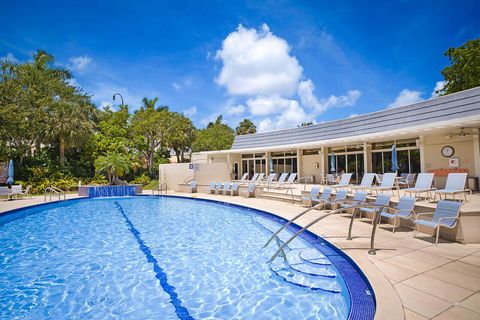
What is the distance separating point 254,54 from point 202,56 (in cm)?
544

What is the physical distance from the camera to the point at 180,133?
30.6 metres

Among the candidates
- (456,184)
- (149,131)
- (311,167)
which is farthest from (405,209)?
(149,131)

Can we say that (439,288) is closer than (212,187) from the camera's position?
Yes

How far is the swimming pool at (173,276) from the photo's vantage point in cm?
387

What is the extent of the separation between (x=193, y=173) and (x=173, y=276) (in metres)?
14.7

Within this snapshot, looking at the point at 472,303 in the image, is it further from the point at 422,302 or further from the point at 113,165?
the point at 113,165

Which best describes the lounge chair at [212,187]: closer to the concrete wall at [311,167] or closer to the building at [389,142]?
the building at [389,142]

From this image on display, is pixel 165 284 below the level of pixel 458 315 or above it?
below

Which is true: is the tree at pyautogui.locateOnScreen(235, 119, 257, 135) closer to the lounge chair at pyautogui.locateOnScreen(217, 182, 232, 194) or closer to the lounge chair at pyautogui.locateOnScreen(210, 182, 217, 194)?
the lounge chair at pyautogui.locateOnScreen(210, 182, 217, 194)

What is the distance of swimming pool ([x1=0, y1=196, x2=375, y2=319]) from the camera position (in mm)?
3869

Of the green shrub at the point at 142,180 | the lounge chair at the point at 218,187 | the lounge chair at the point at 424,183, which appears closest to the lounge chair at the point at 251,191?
the lounge chair at the point at 218,187

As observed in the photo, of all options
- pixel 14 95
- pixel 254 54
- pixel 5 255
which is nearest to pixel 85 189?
pixel 14 95

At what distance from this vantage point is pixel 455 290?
334cm

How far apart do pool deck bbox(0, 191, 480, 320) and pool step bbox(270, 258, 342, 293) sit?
21.7 inches
